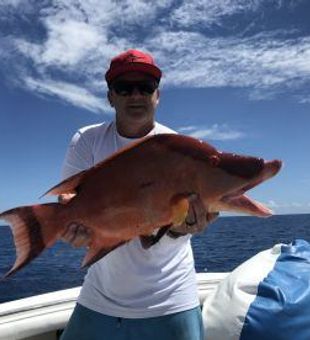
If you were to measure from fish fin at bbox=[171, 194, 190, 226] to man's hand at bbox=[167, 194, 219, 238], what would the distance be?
0.15 feet

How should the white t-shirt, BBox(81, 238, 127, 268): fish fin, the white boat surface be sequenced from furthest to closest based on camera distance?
1. the white boat surface
2. the white t-shirt
3. BBox(81, 238, 127, 268): fish fin

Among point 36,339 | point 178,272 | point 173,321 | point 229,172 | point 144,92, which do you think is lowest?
point 36,339

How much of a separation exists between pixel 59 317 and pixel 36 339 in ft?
0.78

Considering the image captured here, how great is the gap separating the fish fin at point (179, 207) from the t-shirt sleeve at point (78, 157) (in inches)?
38.0

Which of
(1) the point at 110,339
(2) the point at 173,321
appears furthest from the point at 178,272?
(1) the point at 110,339

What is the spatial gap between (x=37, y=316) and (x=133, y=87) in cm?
215

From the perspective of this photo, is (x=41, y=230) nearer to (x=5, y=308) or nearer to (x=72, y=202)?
(x=72, y=202)

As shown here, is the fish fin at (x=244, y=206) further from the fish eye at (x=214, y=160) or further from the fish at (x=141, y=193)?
the fish eye at (x=214, y=160)

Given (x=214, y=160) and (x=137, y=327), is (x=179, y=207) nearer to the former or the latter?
(x=214, y=160)

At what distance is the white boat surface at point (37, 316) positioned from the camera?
167 inches

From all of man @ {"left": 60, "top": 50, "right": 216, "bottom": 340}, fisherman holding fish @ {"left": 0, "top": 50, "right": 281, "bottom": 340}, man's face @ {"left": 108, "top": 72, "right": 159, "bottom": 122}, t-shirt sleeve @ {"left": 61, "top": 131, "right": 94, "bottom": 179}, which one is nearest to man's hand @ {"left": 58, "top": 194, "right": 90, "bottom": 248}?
fisherman holding fish @ {"left": 0, "top": 50, "right": 281, "bottom": 340}

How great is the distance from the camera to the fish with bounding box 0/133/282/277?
7.95 feet

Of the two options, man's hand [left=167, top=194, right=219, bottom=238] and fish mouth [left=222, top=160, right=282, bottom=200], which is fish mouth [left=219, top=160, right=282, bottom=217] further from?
man's hand [left=167, top=194, right=219, bottom=238]

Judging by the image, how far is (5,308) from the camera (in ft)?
14.8
